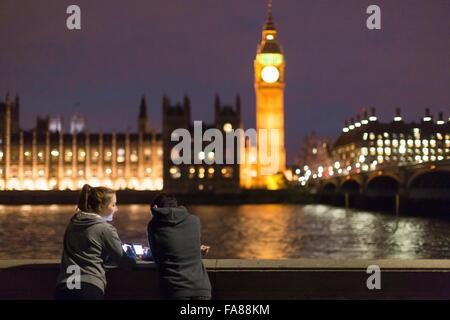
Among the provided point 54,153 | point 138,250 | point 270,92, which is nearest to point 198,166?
point 54,153

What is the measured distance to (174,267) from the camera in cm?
568

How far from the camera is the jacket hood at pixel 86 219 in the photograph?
220 inches

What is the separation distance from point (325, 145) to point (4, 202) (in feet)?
253

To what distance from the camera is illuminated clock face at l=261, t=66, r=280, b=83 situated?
5069 inches

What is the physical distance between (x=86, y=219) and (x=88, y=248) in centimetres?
23

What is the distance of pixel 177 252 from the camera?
18.6 ft

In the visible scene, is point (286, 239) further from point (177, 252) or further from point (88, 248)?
point (88, 248)

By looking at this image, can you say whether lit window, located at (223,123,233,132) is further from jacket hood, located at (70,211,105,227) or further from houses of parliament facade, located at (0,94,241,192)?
jacket hood, located at (70,211,105,227)

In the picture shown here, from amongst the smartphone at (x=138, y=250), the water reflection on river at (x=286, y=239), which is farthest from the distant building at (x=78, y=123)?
the smartphone at (x=138, y=250)

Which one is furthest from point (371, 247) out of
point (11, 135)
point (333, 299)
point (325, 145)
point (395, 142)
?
point (325, 145)

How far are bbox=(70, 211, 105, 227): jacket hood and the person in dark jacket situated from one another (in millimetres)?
449

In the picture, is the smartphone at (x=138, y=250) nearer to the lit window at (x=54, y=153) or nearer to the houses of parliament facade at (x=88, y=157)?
the houses of parliament facade at (x=88, y=157)

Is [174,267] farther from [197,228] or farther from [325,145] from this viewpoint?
[325,145]

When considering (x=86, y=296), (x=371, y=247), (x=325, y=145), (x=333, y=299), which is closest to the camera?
(x=86, y=296)
